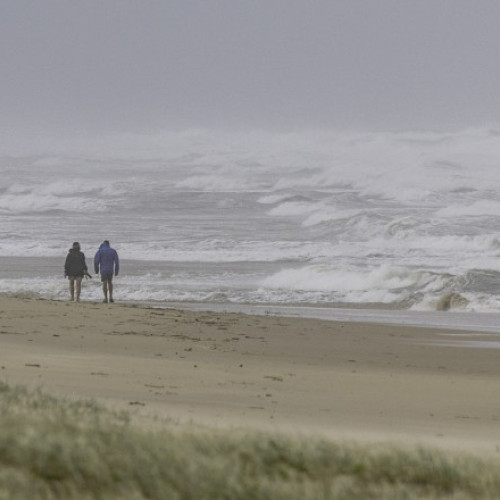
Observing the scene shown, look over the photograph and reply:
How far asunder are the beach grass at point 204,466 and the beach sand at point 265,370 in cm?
101

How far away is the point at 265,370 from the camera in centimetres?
1114

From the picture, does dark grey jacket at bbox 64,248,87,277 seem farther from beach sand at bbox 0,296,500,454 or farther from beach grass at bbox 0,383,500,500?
beach grass at bbox 0,383,500,500

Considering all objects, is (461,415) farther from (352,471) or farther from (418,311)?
(418,311)

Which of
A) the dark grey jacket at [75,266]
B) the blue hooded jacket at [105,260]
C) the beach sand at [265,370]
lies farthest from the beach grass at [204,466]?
the dark grey jacket at [75,266]

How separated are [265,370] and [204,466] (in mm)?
6865

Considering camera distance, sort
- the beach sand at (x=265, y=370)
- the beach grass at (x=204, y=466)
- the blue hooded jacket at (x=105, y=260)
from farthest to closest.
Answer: the blue hooded jacket at (x=105, y=260) < the beach sand at (x=265, y=370) < the beach grass at (x=204, y=466)

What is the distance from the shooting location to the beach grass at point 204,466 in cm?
405

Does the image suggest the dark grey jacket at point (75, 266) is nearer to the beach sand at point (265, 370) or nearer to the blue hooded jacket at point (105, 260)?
the blue hooded jacket at point (105, 260)

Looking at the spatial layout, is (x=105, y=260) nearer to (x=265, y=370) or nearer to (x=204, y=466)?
(x=265, y=370)

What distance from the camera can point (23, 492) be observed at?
152 inches

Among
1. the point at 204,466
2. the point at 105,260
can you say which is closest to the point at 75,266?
the point at 105,260

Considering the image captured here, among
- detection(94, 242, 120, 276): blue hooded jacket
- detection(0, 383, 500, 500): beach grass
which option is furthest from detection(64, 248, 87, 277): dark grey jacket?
detection(0, 383, 500, 500): beach grass

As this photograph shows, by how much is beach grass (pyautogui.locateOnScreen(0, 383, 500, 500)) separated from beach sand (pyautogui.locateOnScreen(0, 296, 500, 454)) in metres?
1.01

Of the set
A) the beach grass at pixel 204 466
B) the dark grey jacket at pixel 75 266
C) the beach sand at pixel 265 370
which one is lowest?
the beach sand at pixel 265 370
